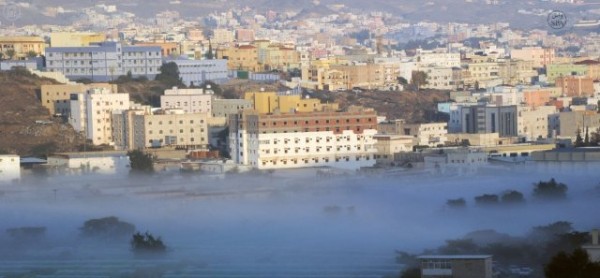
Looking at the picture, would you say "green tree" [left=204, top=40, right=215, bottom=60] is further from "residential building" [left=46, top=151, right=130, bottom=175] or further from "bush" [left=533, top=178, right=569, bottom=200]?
"bush" [left=533, top=178, right=569, bottom=200]

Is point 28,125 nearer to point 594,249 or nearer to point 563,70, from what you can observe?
point 594,249

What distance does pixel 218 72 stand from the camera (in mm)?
31312

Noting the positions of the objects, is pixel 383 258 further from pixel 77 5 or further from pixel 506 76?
pixel 77 5

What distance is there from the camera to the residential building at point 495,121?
25.8 meters

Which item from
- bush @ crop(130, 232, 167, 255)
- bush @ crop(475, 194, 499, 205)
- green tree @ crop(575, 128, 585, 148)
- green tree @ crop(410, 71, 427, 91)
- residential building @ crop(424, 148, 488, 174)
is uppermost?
green tree @ crop(410, 71, 427, 91)

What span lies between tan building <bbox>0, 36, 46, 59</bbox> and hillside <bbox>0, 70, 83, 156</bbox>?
4.22 meters

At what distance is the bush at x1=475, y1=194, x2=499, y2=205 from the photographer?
715 inches

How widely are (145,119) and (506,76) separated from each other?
1413 centimetres

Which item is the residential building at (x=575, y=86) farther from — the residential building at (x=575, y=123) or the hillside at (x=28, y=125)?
the hillside at (x=28, y=125)

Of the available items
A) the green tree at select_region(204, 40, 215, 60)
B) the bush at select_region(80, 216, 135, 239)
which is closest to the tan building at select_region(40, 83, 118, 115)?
the green tree at select_region(204, 40, 215, 60)

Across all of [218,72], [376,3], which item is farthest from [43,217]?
[376,3]

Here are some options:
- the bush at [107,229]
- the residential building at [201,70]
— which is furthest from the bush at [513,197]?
the residential building at [201,70]

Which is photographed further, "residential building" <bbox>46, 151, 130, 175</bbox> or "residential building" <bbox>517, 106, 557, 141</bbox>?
"residential building" <bbox>517, 106, 557, 141</bbox>

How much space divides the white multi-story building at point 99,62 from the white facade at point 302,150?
6.59 metres
